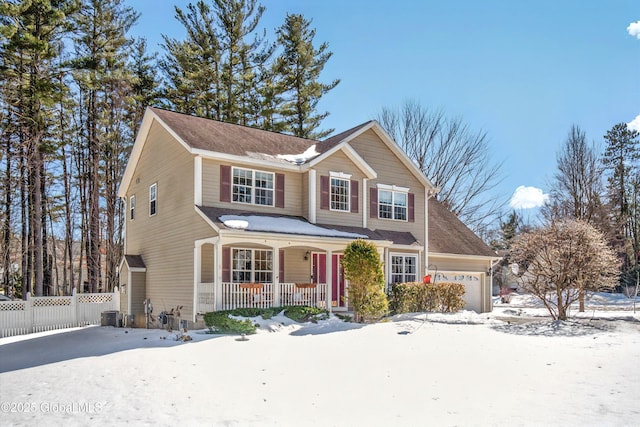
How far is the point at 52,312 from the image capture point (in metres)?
20.4

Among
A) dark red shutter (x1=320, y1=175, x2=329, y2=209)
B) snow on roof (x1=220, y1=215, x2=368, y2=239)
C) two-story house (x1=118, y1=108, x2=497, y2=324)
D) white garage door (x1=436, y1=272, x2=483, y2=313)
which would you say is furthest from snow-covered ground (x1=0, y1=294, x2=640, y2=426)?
white garage door (x1=436, y1=272, x2=483, y2=313)

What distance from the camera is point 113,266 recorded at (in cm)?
2869

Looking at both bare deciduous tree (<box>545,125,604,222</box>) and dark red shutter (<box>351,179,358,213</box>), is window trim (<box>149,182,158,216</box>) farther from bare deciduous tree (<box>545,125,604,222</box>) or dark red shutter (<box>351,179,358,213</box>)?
bare deciduous tree (<box>545,125,604,222</box>)

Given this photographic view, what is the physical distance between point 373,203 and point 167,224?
25.1ft

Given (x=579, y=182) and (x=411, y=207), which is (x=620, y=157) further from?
(x=411, y=207)

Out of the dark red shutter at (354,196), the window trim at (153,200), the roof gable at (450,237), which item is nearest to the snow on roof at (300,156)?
the dark red shutter at (354,196)

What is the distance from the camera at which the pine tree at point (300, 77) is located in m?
33.8

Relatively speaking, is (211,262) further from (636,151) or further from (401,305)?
(636,151)

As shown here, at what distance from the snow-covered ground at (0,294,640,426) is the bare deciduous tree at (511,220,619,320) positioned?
4.59ft

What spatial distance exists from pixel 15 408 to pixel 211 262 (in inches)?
386

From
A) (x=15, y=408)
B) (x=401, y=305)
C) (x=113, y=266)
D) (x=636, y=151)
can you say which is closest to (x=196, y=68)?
(x=113, y=266)

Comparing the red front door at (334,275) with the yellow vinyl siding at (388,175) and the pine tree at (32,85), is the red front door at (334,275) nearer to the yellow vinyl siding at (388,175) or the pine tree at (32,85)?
the yellow vinyl siding at (388,175)

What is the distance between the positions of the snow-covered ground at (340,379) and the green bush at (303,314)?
54.8 inches

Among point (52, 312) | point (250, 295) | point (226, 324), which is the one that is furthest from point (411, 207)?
point (52, 312)
